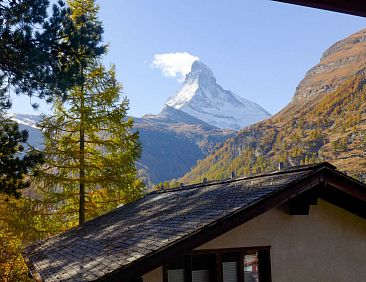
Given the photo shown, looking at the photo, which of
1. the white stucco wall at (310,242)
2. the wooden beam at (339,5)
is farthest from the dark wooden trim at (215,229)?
the wooden beam at (339,5)

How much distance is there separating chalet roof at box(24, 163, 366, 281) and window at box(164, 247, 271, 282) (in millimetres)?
755

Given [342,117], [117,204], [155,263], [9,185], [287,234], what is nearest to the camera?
[155,263]

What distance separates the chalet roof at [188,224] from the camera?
246 inches

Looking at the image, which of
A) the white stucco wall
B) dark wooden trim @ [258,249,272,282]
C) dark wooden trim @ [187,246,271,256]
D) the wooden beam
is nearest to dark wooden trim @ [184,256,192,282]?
dark wooden trim @ [187,246,271,256]

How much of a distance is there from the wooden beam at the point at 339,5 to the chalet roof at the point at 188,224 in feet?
16.6

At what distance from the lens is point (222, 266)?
7.82m

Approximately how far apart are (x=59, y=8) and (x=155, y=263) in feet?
25.1

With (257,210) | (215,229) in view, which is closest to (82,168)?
(257,210)

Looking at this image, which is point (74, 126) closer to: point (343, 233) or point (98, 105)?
point (98, 105)

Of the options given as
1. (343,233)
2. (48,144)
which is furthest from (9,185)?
(343,233)

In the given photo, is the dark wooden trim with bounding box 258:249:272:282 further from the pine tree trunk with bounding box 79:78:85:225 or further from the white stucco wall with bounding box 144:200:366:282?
the pine tree trunk with bounding box 79:78:85:225

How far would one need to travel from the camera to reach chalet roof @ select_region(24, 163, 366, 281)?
20.5ft

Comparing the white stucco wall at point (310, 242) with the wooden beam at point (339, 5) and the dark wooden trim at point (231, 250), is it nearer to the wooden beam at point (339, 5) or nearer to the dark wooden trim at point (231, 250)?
the dark wooden trim at point (231, 250)

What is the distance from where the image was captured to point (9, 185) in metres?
11.3
